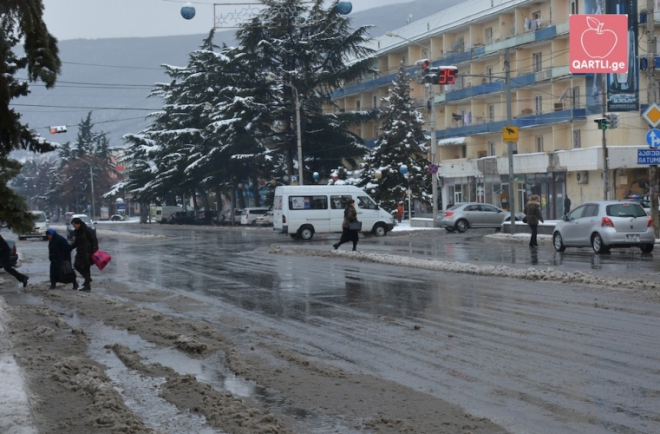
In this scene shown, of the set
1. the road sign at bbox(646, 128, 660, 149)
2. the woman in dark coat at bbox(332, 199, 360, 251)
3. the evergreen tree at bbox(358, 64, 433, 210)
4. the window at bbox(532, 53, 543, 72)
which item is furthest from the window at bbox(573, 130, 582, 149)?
the woman in dark coat at bbox(332, 199, 360, 251)

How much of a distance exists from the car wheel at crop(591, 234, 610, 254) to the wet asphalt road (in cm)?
204

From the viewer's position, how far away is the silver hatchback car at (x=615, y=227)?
25859 millimetres

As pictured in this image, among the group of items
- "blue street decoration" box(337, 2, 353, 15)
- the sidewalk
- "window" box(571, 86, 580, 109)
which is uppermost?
"blue street decoration" box(337, 2, 353, 15)

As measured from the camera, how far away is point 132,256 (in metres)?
32.4

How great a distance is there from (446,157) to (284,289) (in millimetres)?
60544

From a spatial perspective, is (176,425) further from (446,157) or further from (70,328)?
(446,157)

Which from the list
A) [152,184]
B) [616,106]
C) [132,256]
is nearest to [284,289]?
[132,256]

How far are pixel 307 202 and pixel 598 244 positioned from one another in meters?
17.1

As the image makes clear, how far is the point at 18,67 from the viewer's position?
307 inches

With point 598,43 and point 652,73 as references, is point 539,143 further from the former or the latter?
point 652,73

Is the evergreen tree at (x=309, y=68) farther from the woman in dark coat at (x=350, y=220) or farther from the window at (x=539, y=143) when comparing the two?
the woman in dark coat at (x=350, y=220)

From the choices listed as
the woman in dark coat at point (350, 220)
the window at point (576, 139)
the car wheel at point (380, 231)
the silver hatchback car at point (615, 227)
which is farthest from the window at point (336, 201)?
the window at point (576, 139)

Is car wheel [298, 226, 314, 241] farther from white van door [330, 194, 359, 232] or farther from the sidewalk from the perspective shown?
the sidewalk

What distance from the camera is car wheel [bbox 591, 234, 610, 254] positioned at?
2623 centimetres
